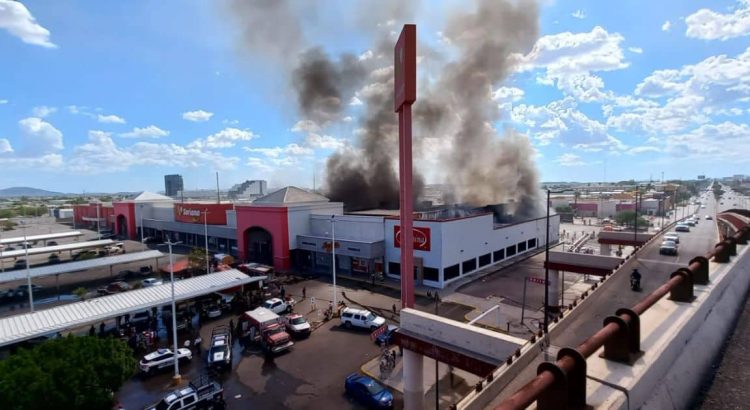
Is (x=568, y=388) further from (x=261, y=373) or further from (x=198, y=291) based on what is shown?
(x=198, y=291)

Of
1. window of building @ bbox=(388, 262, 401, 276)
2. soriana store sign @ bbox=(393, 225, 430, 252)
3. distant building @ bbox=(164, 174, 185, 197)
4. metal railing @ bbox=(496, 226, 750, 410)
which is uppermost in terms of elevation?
distant building @ bbox=(164, 174, 185, 197)

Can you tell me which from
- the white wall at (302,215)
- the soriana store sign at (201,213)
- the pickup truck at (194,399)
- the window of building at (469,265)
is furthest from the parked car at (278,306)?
the soriana store sign at (201,213)

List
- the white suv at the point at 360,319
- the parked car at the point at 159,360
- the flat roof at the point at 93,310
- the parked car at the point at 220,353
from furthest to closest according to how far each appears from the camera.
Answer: the white suv at the point at 360,319, the flat roof at the point at 93,310, the parked car at the point at 159,360, the parked car at the point at 220,353

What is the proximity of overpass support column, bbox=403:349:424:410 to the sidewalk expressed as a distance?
1.64m

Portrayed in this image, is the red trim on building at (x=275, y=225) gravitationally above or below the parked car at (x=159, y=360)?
above

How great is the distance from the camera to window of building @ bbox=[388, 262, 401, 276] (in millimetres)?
32656

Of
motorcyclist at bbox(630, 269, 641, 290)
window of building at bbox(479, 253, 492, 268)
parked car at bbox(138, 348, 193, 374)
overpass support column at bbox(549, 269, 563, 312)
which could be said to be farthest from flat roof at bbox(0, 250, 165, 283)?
motorcyclist at bbox(630, 269, 641, 290)

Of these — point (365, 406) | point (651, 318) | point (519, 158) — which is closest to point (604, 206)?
point (519, 158)

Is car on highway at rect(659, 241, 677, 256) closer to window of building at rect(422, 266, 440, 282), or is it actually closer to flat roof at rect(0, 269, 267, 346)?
window of building at rect(422, 266, 440, 282)

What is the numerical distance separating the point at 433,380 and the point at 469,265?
57.6 ft

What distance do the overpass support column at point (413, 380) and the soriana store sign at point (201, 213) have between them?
132 feet

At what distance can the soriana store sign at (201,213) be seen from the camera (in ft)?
158

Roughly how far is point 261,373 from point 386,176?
39841mm

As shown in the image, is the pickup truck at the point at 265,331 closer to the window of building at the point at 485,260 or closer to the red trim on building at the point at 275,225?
the red trim on building at the point at 275,225
